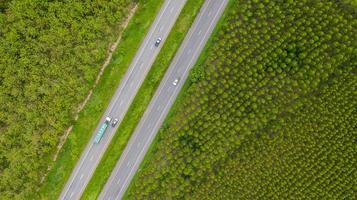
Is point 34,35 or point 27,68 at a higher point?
point 34,35

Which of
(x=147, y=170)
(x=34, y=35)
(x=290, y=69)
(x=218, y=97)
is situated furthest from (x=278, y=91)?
(x=34, y=35)

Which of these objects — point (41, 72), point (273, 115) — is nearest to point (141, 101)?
point (41, 72)

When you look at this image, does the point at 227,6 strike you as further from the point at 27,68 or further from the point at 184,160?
the point at 27,68

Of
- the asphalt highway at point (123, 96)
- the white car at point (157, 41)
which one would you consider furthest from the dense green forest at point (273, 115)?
the white car at point (157, 41)

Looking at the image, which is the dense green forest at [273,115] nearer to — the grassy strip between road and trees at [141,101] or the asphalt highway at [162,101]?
the asphalt highway at [162,101]

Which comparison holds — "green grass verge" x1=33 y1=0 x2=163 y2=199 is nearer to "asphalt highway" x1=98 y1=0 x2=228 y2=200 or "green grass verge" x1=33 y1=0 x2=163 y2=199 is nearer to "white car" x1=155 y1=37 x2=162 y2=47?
"white car" x1=155 y1=37 x2=162 y2=47
